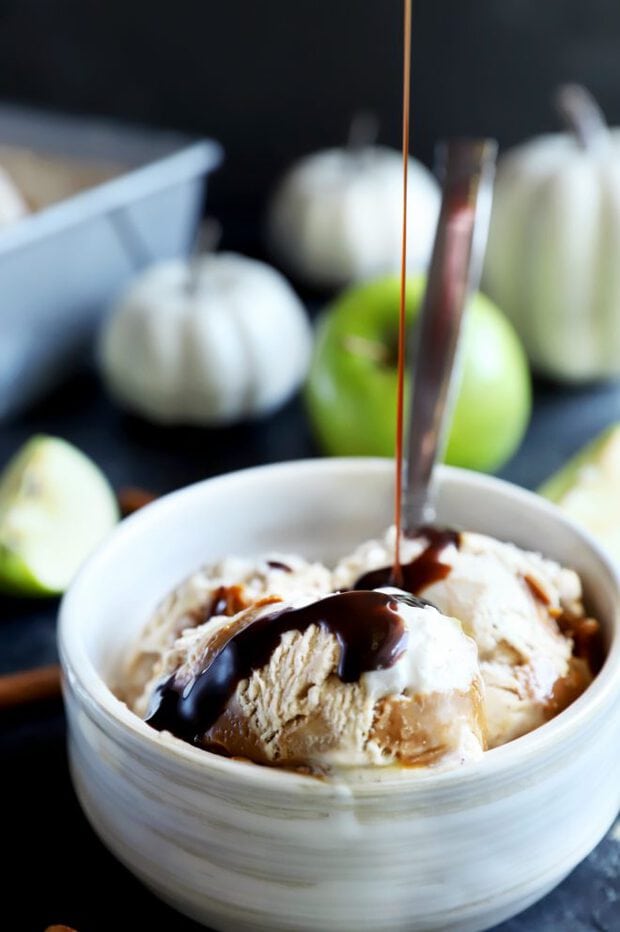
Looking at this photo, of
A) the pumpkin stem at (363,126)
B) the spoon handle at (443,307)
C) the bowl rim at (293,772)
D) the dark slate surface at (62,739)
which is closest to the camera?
the bowl rim at (293,772)

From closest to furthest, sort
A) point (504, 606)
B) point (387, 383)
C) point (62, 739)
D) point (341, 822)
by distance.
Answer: point (341, 822)
point (504, 606)
point (62, 739)
point (387, 383)

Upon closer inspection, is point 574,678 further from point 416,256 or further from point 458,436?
point 416,256

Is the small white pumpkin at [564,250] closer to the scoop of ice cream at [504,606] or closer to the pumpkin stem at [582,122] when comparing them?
the pumpkin stem at [582,122]

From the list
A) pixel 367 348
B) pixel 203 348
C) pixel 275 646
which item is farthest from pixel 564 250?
pixel 275 646

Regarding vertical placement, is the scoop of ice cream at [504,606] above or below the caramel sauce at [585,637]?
above

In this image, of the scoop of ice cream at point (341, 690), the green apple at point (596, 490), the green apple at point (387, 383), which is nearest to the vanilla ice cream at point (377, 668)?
the scoop of ice cream at point (341, 690)

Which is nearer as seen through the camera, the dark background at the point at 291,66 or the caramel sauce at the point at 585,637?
the caramel sauce at the point at 585,637

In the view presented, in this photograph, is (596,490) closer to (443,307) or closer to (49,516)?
(443,307)
